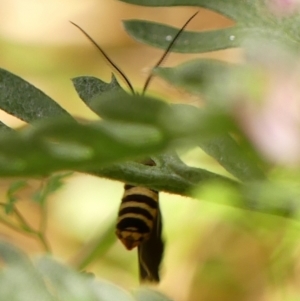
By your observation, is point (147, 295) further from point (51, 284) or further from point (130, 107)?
point (130, 107)

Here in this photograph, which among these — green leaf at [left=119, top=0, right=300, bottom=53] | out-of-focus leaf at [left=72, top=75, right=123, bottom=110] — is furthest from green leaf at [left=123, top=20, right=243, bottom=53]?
out-of-focus leaf at [left=72, top=75, right=123, bottom=110]

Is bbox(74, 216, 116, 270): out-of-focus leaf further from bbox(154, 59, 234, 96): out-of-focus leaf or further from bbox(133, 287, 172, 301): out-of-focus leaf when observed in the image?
bbox(154, 59, 234, 96): out-of-focus leaf

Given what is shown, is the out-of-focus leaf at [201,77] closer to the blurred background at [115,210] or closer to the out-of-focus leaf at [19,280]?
the out-of-focus leaf at [19,280]

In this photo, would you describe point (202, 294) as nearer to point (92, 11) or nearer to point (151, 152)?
point (92, 11)

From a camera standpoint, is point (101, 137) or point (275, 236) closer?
point (101, 137)

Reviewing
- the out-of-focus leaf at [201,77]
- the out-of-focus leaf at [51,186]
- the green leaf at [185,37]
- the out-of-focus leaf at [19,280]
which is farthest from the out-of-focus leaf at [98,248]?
the out-of-focus leaf at [201,77]

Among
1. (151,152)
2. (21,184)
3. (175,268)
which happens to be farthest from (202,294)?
(151,152)
